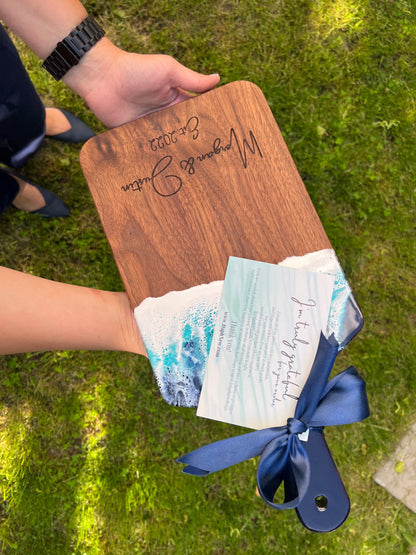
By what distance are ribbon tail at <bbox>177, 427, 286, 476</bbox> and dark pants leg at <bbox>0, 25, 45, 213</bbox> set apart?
1.17 metres

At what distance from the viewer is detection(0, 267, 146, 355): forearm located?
943mm

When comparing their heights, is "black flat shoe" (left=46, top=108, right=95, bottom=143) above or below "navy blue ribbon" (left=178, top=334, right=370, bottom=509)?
above

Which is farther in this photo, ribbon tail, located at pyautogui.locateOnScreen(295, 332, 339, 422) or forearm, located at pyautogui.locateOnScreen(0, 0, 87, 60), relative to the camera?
forearm, located at pyautogui.locateOnScreen(0, 0, 87, 60)

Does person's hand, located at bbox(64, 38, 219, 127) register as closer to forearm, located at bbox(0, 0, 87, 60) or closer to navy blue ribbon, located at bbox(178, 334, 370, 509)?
forearm, located at bbox(0, 0, 87, 60)

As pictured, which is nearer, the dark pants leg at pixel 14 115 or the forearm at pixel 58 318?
A: the forearm at pixel 58 318

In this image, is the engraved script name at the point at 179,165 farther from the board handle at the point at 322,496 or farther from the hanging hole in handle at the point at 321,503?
the hanging hole in handle at the point at 321,503

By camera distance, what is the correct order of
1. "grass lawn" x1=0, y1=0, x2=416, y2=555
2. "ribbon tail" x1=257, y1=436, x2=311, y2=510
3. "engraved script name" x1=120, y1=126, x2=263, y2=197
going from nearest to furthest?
"ribbon tail" x1=257, y1=436, x2=311, y2=510
"engraved script name" x1=120, y1=126, x2=263, y2=197
"grass lawn" x1=0, y1=0, x2=416, y2=555

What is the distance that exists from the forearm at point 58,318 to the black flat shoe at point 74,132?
0.91 meters

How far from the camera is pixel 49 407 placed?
5.46ft

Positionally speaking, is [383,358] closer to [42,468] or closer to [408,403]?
[408,403]

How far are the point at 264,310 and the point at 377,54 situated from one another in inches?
58.0

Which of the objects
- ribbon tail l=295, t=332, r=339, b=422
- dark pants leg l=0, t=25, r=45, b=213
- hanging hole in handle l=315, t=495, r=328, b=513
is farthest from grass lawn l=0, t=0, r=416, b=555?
ribbon tail l=295, t=332, r=339, b=422

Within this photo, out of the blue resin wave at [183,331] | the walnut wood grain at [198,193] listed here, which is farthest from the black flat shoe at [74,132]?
the blue resin wave at [183,331]

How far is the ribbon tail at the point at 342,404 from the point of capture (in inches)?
35.9
